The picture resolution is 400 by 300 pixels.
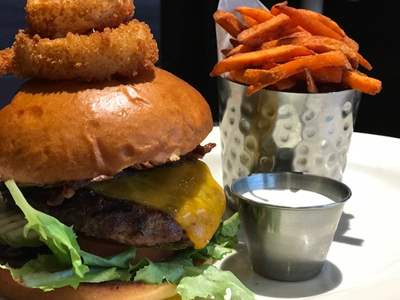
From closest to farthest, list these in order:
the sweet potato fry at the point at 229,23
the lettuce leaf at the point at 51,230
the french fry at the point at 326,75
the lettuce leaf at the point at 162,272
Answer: the lettuce leaf at the point at 51,230, the lettuce leaf at the point at 162,272, the french fry at the point at 326,75, the sweet potato fry at the point at 229,23

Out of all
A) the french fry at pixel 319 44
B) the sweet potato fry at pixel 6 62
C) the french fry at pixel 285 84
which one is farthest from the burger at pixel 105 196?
the french fry at pixel 319 44

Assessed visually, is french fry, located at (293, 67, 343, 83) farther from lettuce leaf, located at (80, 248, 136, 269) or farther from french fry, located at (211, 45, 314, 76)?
lettuce leaf, located at (80, 248, 136, 269)

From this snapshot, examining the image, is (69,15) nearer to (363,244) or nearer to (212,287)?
(212,287)

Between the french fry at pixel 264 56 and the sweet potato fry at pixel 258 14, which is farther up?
the sweet potato fry at pixel 258 14

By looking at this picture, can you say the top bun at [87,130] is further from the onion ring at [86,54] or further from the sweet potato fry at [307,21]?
the sweet potato fry at [307,21]

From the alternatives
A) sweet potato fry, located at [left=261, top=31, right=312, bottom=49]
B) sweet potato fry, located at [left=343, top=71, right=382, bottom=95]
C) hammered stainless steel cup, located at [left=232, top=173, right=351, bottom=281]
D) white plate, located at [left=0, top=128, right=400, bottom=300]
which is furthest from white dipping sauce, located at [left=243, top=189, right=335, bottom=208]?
sweet potato fry, located at [left=261, top=31, right=312, bottom=49]
